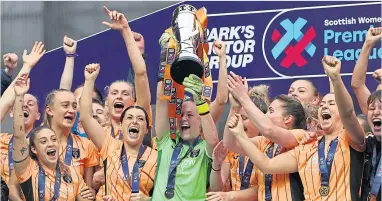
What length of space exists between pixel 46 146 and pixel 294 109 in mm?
1524

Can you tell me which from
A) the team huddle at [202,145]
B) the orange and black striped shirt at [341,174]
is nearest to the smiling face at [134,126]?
the team huddle at [202,145]

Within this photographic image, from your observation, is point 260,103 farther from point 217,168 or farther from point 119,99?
point 119,99

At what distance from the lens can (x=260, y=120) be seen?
5.25m

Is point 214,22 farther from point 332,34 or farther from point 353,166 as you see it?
point 353,166

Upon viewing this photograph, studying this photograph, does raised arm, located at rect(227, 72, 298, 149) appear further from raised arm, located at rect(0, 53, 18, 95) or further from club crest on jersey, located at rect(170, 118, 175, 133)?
raised arm, located at rect(0, 53, 18, 95)

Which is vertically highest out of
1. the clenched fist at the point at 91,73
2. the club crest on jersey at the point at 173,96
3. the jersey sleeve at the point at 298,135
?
the clenched fist at the point at 91,73

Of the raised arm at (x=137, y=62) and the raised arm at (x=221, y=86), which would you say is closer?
the raised arm at (x=221, y=86)

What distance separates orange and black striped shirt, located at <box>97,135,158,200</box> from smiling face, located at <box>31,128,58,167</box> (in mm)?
309

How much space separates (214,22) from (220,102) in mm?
1919

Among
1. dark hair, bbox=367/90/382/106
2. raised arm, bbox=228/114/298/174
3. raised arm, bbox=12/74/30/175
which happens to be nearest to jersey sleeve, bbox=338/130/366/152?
dark hair, bbox=367/90/382/106

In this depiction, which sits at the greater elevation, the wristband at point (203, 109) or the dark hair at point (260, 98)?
the dark hair at point (260, 98)

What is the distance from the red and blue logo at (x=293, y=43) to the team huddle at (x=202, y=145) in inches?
39.0

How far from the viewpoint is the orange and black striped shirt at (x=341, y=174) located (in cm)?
504

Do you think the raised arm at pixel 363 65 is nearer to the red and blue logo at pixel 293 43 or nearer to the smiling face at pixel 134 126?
the smiling face at pixel 134 126
